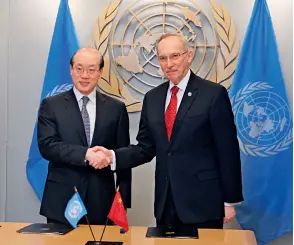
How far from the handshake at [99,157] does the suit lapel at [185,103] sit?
0.40 meters

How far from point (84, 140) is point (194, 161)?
0.69 metres

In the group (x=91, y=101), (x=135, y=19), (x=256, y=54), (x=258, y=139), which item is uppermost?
(x=135, y=19)

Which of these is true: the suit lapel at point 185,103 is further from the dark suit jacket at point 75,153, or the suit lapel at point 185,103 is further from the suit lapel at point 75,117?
the suit lapel at point 75,117

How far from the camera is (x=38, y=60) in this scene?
3.81 m

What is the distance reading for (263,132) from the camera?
3.33 metres

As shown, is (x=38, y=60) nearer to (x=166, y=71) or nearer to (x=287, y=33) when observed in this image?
(x=166, y=71)

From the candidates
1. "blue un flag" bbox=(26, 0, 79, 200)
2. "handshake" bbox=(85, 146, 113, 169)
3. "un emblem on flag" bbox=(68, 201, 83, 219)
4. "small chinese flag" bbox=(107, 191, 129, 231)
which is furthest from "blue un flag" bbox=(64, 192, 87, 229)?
"blue un flag" bbox=(26, 0, 79, 200)

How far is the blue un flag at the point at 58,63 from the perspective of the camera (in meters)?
3.59

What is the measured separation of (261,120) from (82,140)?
140 centimetres

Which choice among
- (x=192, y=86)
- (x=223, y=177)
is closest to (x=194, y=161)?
(x=223, y=177)

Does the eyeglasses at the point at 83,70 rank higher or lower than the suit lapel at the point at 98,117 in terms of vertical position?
higher

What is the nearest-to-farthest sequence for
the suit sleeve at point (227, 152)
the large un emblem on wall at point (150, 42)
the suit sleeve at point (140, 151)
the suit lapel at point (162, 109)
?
the suit sleeve at point (227, 152), the suit lapel at point (162, 109), the suit sleeve at point (140, 151), the large un emblem on wall at point (150, 42)

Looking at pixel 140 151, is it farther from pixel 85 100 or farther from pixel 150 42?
pixel 150 42

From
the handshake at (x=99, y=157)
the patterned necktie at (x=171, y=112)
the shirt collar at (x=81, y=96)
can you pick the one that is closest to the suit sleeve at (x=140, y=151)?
the handshake at (x=99, y=157)
